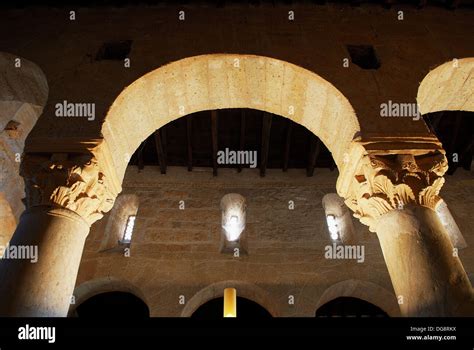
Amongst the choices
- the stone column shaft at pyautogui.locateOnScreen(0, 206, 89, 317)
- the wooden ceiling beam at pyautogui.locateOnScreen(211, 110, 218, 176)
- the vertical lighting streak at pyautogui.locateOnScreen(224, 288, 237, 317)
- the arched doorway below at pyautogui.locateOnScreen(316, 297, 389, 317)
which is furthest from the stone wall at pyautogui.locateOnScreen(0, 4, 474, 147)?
the arched doorway below at pyautogui.locateOnScreen(316, 297, 389, 317)

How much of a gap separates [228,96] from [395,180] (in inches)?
97.4

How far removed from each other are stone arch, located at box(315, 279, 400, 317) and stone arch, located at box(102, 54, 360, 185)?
350cm

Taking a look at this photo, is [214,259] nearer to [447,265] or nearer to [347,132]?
[347,132]

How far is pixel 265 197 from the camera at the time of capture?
8758mm

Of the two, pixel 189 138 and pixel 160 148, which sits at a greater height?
pixel 189 138

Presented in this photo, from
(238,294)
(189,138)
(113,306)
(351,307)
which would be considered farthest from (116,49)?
(351,307)

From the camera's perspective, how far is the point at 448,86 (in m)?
5.07

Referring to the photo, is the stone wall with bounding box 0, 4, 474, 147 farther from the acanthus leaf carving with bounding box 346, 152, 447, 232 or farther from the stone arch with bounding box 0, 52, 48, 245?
the acanthus leaf carving with bounding box 346, 152, 447, 232

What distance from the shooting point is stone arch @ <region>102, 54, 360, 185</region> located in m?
4.66

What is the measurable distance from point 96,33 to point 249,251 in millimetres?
4709

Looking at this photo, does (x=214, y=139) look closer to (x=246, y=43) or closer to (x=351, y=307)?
(x=246, y=43)

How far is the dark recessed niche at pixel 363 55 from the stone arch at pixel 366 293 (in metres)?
4.01

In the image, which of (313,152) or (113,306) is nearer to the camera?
(313,152)

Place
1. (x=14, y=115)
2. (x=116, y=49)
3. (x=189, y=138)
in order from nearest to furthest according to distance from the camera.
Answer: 1. (x=116, y=49)
2. (x=14, y=115)
3. (x=189, y=138)
